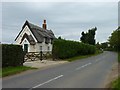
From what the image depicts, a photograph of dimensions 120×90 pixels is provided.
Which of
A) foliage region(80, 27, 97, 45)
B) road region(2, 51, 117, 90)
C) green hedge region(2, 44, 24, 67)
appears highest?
foliage region(80, 27, 97, 45)

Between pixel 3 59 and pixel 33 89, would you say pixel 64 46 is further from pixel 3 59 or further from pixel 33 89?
pixel 33 89

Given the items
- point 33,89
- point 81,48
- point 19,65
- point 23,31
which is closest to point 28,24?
point 23,31

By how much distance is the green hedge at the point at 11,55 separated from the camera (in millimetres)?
21656

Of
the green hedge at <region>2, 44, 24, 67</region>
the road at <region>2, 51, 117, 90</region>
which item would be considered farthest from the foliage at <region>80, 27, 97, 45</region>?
the road at <region>2, 51, 117, 90</region>

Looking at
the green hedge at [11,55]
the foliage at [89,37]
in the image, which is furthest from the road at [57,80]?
the foliage at [89,37]

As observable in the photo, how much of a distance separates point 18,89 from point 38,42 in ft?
142

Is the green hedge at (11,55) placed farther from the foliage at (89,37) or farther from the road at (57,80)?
the foliage at (89,37)

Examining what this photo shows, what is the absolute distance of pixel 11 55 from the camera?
2286 cm

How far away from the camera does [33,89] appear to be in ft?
38.0

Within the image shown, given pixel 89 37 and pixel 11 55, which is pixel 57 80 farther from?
pixel 89 37

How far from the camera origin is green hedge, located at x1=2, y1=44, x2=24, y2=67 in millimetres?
21656

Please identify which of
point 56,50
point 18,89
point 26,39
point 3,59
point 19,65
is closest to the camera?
point 18,89

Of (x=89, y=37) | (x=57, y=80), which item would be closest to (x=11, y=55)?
(x=57, y=80)

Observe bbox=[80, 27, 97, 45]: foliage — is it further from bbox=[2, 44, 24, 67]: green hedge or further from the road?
the road
